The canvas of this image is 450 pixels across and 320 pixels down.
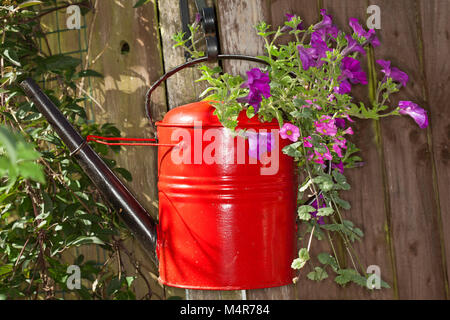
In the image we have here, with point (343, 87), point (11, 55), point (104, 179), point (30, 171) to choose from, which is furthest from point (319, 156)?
point (11, 55)

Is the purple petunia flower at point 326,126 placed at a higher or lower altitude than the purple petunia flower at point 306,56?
lower

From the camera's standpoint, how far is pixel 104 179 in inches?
43.3

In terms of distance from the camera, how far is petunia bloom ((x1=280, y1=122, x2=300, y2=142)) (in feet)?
3.20

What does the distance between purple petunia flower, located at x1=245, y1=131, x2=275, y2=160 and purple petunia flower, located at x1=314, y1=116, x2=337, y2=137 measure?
0.32ft

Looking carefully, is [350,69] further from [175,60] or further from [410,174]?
→ [175,60]

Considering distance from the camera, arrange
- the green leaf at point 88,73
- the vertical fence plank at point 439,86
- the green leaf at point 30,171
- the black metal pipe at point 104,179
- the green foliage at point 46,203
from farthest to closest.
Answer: the green leaf at point 88,73
the green foliage at point 46,203
the vertical fence plank at point 439,86
the black metal pipe at point 104,179
the green leaf at point 30,171

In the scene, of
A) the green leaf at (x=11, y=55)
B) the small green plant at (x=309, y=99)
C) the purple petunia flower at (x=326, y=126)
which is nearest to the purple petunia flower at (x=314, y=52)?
the small green plant at (x=309, y=99)

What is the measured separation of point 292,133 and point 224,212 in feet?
0.67

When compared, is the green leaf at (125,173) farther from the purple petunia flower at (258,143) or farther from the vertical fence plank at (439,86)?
the vertical fence plank at (439,86)

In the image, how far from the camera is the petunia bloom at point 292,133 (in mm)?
974

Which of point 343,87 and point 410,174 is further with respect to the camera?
point 410,174

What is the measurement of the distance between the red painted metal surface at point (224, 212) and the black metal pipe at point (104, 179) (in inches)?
3.8

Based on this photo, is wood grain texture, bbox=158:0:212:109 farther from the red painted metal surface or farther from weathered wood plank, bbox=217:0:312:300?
the red painted metal surface

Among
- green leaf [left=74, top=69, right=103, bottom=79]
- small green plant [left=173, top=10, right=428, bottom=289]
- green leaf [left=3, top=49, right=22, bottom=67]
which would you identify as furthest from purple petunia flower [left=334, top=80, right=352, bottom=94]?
green leaf [left=3, top=49, right=22, bottom=67]
